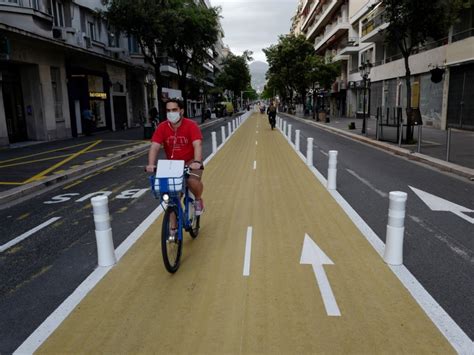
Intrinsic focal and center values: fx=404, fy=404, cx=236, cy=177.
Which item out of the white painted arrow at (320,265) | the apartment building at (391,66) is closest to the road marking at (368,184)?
the white painted arrow at (320,265)

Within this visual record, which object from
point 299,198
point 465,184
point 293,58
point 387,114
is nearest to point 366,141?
point 387,114

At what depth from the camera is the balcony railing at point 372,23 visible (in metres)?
35.4

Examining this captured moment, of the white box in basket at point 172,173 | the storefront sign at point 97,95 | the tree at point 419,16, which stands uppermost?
the tree at point 419,16

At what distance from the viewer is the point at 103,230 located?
4.88m

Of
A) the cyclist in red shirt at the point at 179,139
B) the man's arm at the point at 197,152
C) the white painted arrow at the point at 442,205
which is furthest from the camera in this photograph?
the white painted arrow at the point at 442,205

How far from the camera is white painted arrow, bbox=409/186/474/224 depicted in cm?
718

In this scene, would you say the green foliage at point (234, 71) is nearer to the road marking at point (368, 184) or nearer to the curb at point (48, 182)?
the curb at point (48, 182)

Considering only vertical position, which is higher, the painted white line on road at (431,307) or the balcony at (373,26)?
the balcony at (373,26)

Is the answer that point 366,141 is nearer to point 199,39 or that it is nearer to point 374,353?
point 199,39

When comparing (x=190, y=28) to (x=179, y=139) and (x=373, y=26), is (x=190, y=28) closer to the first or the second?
(x=373, y=26)

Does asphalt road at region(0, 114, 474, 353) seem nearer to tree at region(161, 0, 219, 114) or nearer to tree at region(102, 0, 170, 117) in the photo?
tree at region(102, 0, 170, 117)

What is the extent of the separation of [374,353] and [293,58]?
5501cm

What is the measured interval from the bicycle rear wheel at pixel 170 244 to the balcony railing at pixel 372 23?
3458 centimetres

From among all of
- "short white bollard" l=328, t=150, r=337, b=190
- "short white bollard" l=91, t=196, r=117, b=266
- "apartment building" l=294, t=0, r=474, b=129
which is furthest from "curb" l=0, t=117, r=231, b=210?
"apartment building" l=294, t=0, r=474, b=129
